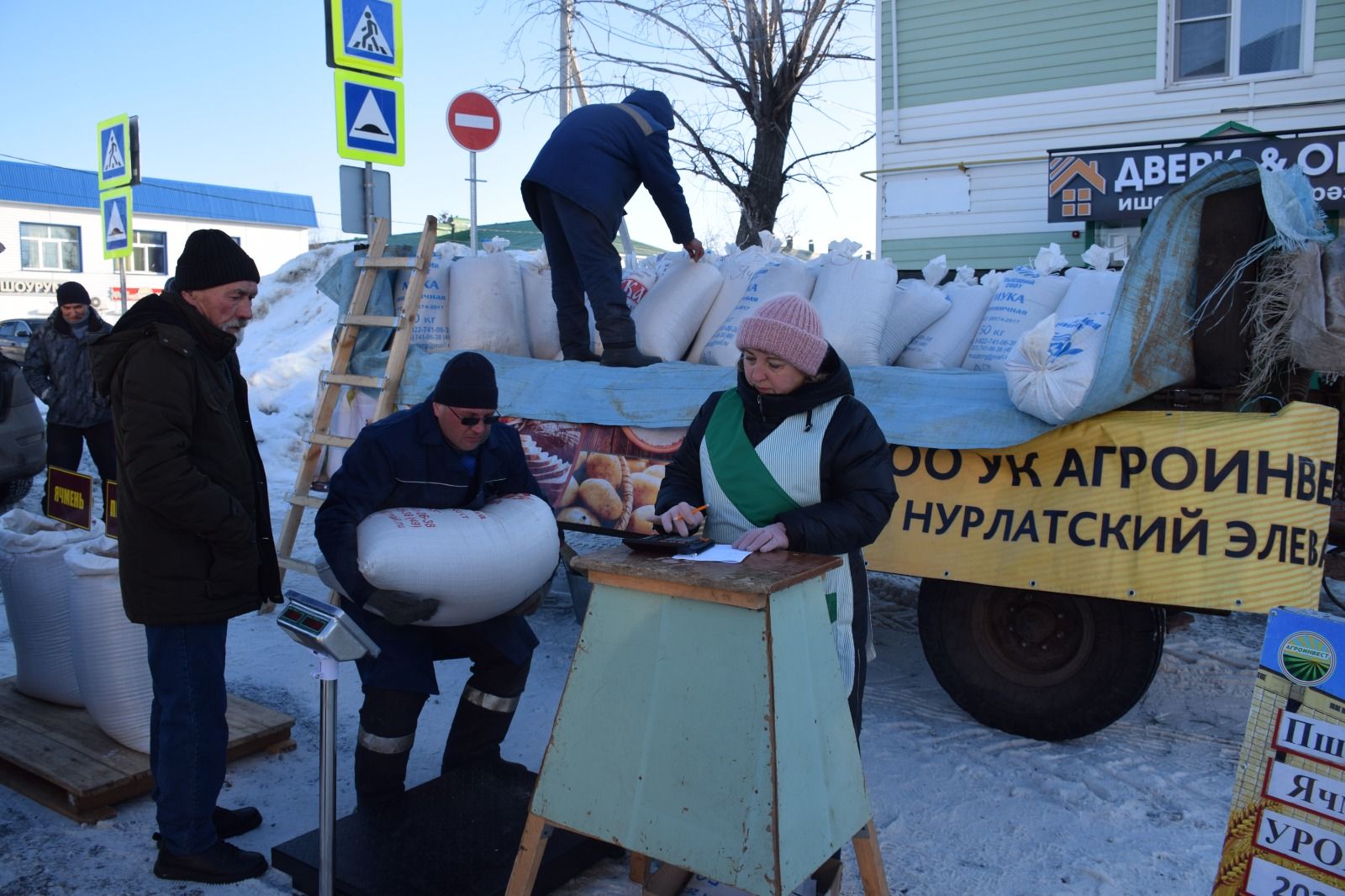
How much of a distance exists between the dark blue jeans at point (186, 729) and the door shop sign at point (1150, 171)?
8627 mm

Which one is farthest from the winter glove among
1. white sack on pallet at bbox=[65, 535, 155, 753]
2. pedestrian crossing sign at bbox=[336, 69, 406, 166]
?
pedestrian crossing sign at bbox=[336, 69, 406, 166]

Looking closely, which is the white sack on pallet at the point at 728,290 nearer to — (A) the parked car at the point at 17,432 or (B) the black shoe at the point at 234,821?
(B) the black shoe at the point at 234,821

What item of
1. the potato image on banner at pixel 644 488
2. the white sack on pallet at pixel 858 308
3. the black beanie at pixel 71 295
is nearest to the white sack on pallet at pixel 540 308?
the potato image on banner at pixel 644 488

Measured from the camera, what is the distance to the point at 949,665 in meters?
3.73

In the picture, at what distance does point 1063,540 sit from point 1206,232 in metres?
1.09

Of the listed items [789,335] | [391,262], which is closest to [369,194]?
[391,262]

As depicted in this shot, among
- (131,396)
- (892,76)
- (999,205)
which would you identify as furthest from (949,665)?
(892,76)

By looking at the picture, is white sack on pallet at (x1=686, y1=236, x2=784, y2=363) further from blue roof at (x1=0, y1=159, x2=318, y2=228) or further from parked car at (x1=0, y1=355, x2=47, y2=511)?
blue roof at (x1=0, y1=159, x2=318, y2=228)

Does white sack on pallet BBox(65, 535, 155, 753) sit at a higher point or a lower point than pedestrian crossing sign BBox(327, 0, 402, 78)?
lower

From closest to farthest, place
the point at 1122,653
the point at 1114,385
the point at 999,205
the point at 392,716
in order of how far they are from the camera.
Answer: the point at 392,716, the point at 1114,385, the point at 1122,653, the point at 999,205

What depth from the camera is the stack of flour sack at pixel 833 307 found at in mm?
4109

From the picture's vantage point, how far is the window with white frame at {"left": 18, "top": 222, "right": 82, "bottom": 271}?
30.2 m

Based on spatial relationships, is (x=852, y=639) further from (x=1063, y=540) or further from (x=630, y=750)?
(x=1063, y=540)

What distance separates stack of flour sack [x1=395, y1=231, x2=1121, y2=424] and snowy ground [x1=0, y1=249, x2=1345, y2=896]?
122 cm
